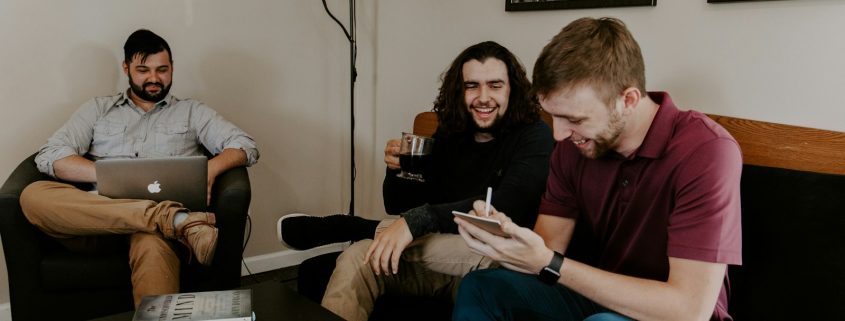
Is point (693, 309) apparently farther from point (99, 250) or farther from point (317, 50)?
point (317, 50)

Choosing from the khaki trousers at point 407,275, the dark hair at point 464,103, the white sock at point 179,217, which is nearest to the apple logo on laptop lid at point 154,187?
the white sock at point 179,217

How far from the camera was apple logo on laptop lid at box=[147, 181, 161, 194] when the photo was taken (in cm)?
195

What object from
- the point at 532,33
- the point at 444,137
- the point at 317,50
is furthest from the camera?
the point at 317,50

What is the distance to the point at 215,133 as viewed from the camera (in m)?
2.47

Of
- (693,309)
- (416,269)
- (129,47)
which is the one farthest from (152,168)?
(693,309)

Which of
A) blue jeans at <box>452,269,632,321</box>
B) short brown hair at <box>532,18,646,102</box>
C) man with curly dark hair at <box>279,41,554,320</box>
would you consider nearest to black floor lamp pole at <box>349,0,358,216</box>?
man with curly dark hair at <box>279,41,554,320</box>

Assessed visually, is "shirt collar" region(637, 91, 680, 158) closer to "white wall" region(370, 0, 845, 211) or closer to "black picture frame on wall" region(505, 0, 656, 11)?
"white wall" region(370, 0, 845, 211)

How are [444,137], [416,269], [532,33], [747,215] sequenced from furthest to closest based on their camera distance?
[532,33]
[444,137]
[416,269]
[747,215]

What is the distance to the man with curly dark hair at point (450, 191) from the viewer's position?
157cm

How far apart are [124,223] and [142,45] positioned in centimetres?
77

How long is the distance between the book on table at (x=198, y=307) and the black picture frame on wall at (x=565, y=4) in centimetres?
143

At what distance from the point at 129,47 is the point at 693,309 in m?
2.14

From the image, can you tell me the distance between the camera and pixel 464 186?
6.36ft

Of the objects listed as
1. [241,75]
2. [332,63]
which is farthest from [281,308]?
[332,63]
